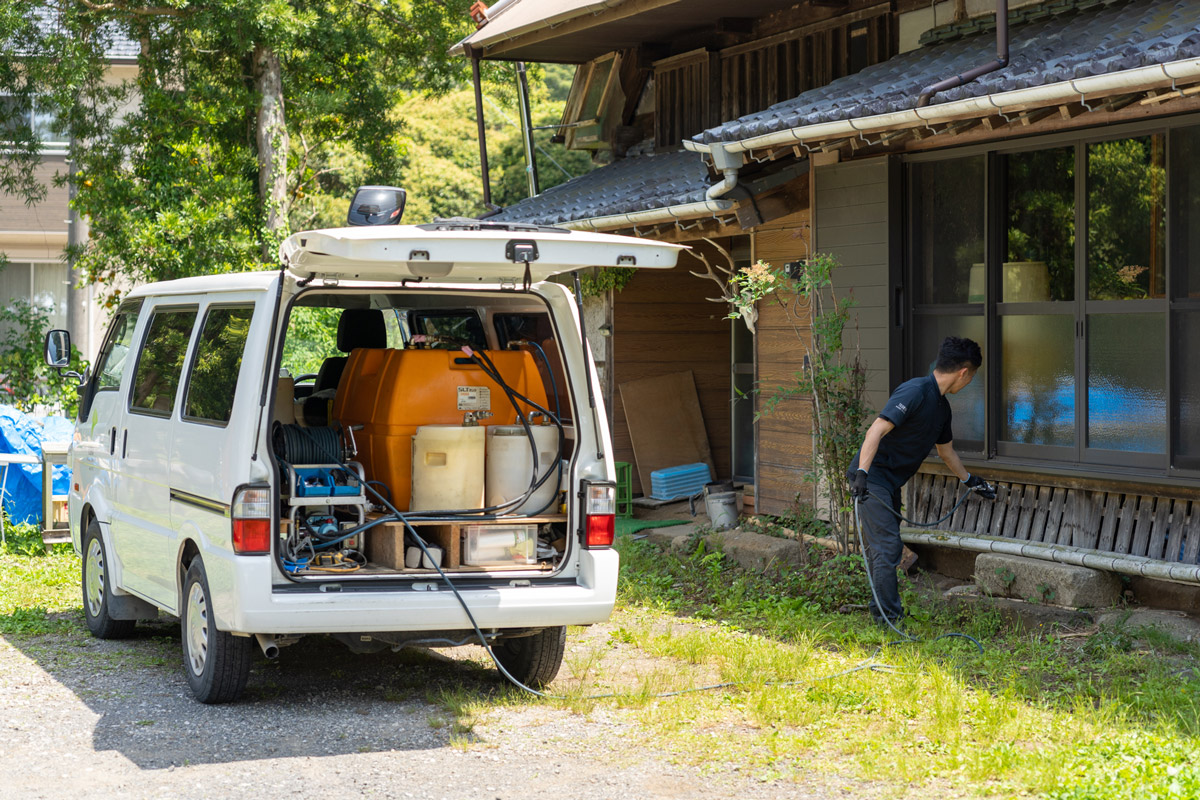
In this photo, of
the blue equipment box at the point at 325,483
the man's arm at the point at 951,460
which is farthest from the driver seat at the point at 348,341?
the man's arm at the point at 951,460

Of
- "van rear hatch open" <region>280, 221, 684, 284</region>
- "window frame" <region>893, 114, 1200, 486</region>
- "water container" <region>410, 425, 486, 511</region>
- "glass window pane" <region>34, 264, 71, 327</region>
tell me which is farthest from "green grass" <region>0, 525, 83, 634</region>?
"glass window pane" <region>34, 264, 71, 327</region>

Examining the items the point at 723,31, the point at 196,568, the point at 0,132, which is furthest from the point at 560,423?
the point at 0,132

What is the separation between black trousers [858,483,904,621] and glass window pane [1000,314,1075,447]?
1096mm

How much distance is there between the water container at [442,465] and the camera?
5.98 meters

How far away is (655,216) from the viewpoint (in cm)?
963

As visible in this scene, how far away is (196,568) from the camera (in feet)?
19.3

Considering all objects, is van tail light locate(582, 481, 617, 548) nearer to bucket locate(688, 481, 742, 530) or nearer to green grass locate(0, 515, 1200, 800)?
green grass locate(0, 515, 1200, 800)

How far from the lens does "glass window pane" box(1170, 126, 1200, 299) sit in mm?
6797

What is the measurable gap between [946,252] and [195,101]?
34.2ft

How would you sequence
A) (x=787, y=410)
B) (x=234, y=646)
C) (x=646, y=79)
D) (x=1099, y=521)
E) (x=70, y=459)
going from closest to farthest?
(x=234, y=646) → (x=1099, y=521) → (x=70, y=459) → (x=787, y=410) → (x=646, y=79)

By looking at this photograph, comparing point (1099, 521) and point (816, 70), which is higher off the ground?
point (816, 70)

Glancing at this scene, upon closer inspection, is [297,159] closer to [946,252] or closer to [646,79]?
[646,79]

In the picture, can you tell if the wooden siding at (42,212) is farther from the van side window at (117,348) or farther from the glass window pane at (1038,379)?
the glass window pane at (1038,379)

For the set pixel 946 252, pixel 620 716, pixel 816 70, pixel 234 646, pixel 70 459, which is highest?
pixel 816 70
